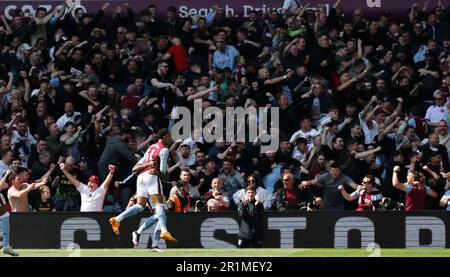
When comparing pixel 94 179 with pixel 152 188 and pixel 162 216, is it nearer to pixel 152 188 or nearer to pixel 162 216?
pixel 152 188

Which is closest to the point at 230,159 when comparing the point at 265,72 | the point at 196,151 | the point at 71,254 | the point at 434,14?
the point at 196,151

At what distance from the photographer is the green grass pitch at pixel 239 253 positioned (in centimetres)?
2220

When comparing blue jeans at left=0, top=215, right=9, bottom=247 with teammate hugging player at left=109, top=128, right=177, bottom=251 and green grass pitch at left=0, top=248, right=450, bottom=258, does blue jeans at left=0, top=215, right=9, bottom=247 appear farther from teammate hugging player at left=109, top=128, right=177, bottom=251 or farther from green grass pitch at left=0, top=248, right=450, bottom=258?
teammate hugging player at left=109, top=128, right=177, bottom=251

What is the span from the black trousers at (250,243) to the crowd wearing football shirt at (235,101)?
122 centimetres

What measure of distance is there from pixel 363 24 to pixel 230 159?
524 cm

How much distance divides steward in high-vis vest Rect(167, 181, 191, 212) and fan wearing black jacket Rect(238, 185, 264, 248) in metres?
1.37

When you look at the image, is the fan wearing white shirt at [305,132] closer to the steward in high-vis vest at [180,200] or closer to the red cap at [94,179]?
the steward in high-vis vest at [180,200]

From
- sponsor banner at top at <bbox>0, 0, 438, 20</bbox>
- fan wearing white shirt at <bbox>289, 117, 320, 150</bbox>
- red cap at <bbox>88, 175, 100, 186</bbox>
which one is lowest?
red cap at <bbox>88, 175, 100, 186</bbox>

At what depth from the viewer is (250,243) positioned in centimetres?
2442

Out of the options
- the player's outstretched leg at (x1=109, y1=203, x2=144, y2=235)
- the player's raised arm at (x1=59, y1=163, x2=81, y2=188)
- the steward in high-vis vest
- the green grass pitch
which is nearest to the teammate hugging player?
the player's outstretched leg at (x1=109, y1=203, x2=144, y2=235)

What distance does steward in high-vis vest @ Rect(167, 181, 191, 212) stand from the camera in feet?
82.7

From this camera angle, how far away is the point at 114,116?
2784 centimetres

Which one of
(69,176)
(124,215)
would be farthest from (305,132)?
(124,215)

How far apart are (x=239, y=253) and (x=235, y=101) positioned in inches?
227
